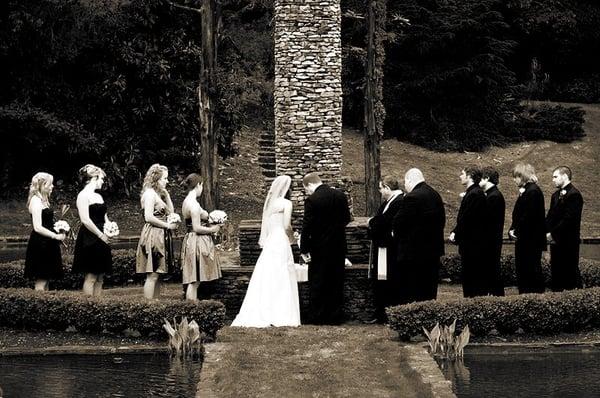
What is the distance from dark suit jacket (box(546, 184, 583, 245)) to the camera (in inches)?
653

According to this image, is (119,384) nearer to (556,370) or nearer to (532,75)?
(556,370)

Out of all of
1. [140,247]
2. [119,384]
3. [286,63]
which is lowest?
[119,384]

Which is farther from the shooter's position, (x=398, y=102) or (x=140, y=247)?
(x=398, y=102)

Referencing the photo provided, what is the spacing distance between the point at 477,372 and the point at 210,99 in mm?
16399

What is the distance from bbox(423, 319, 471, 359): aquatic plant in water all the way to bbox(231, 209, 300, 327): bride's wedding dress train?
3026 millimetres

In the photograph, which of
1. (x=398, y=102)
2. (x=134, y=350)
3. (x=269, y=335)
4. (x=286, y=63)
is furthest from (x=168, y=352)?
(x=398, y=102)

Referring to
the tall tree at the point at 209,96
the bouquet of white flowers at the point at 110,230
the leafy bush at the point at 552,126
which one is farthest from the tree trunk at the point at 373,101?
the bouquet of white flowers at the point at 110,230

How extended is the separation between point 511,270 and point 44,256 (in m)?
7.95

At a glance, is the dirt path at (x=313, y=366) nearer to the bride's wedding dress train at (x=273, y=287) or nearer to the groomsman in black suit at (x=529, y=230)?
the bride's wedding dress train at (x=273, y=287)

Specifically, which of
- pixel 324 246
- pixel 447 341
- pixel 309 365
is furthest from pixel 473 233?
pixel 309 365

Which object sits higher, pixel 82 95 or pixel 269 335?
pixel 82 95

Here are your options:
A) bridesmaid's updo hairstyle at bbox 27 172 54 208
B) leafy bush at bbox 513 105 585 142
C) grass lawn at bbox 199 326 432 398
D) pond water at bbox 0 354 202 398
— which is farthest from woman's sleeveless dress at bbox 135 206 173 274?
leafy bush at bbox 513 105 585 142

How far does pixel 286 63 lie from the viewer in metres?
18.4

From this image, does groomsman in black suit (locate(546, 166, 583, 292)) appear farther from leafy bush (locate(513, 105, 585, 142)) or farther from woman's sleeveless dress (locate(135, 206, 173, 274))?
leafy bush (locate(513, 105, 585, 142))
